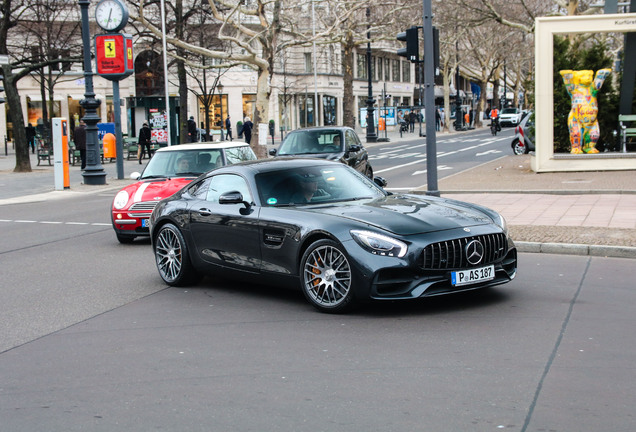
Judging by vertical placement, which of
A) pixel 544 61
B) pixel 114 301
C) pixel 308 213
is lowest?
pixel 114 301

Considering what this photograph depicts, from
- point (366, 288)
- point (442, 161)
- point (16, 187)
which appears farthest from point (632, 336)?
point (442, 161)

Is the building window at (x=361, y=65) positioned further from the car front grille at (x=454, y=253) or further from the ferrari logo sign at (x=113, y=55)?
the car front grille at (x=454, y=253)

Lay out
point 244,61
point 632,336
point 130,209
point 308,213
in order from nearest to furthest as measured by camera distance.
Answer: point 632,336 → point 308,213 → point 130,209 → point 244,61

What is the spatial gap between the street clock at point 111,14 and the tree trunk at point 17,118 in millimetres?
4876

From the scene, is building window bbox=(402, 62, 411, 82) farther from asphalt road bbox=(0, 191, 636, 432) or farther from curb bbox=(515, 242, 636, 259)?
asphalt road bbox=(0, 191, 636, 432)

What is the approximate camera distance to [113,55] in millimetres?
26406

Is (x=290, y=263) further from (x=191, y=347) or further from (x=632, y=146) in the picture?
(x=632, y=146)

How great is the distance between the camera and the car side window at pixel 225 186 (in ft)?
27.8

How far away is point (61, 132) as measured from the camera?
23625 millimetres

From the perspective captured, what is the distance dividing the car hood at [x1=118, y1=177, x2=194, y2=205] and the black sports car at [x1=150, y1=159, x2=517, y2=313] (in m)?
3.11

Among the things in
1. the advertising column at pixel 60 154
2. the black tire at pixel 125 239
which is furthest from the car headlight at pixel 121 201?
the advertising column at pixel 60 154

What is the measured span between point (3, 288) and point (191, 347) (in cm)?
392

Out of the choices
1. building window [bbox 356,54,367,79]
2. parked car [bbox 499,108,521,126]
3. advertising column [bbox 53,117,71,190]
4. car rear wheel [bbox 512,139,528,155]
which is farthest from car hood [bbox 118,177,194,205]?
building window [bbox 356,54,367,79]

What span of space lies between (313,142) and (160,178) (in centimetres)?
720
